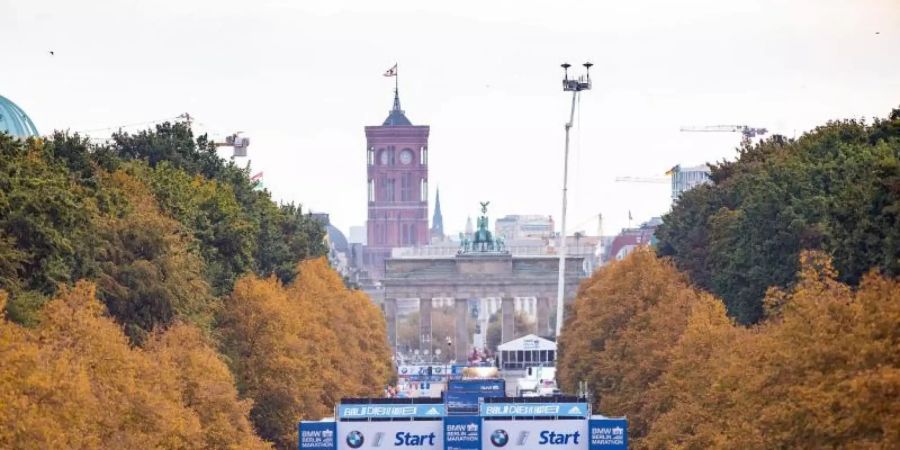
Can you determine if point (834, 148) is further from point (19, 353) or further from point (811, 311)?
point (19, 353)

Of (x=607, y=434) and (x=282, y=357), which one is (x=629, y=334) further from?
(x=607, y=434)

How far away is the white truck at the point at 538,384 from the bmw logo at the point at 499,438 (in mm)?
64073

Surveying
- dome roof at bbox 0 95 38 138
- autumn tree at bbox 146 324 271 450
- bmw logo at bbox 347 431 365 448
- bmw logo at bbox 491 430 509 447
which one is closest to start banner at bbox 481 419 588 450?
bmw logo at bbox 491 430 509 447

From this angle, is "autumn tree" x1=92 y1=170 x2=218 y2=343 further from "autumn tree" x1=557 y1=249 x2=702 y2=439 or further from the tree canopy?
"autumn tree" x1=557 y1=249 x2=702 y2=439

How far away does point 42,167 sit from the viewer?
99438 mm

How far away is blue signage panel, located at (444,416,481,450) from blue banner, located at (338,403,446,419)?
3.27 feet

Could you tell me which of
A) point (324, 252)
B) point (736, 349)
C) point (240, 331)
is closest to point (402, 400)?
point (736, 349)

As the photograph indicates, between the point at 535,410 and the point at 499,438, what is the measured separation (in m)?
1.63

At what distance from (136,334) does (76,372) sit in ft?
79.3

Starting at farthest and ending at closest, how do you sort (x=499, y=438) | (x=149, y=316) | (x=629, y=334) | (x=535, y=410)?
(x=629, y=334)
(x=149, y=316)
(x=535, y=410)
(x=499, y=438)

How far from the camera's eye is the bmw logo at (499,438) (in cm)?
7969

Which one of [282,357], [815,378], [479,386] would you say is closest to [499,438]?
[815,378]

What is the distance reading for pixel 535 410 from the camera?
265 feet

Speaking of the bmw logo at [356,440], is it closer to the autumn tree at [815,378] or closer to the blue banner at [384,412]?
the blue banner at [384,412]
